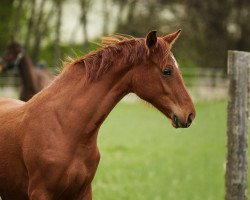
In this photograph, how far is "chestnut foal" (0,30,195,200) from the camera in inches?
193

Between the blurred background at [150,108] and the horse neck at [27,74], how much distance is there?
7.88ft

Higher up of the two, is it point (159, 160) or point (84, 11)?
point (159, 160)

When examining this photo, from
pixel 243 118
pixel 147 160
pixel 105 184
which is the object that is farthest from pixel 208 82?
A: pixel 243 118

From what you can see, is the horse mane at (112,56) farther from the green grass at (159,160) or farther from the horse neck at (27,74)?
the horse neck at (27,74)

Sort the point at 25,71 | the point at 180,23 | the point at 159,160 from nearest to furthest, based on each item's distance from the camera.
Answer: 1. the point at 159,160
2. the point at 25,71
3. the point at 180,23

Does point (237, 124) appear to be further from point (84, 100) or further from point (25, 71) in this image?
point (25, 71)

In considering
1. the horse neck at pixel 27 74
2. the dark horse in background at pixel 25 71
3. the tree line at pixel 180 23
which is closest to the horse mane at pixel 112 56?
the dark horse in background at pixel 25 71

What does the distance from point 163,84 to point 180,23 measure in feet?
136

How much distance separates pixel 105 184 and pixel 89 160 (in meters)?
5.58

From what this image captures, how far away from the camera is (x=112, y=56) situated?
507cm

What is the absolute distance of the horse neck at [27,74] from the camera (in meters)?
14.5

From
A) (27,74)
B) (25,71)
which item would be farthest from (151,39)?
(25,71)

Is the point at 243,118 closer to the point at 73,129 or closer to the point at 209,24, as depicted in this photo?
the point at 73,129

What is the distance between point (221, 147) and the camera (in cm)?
1650
